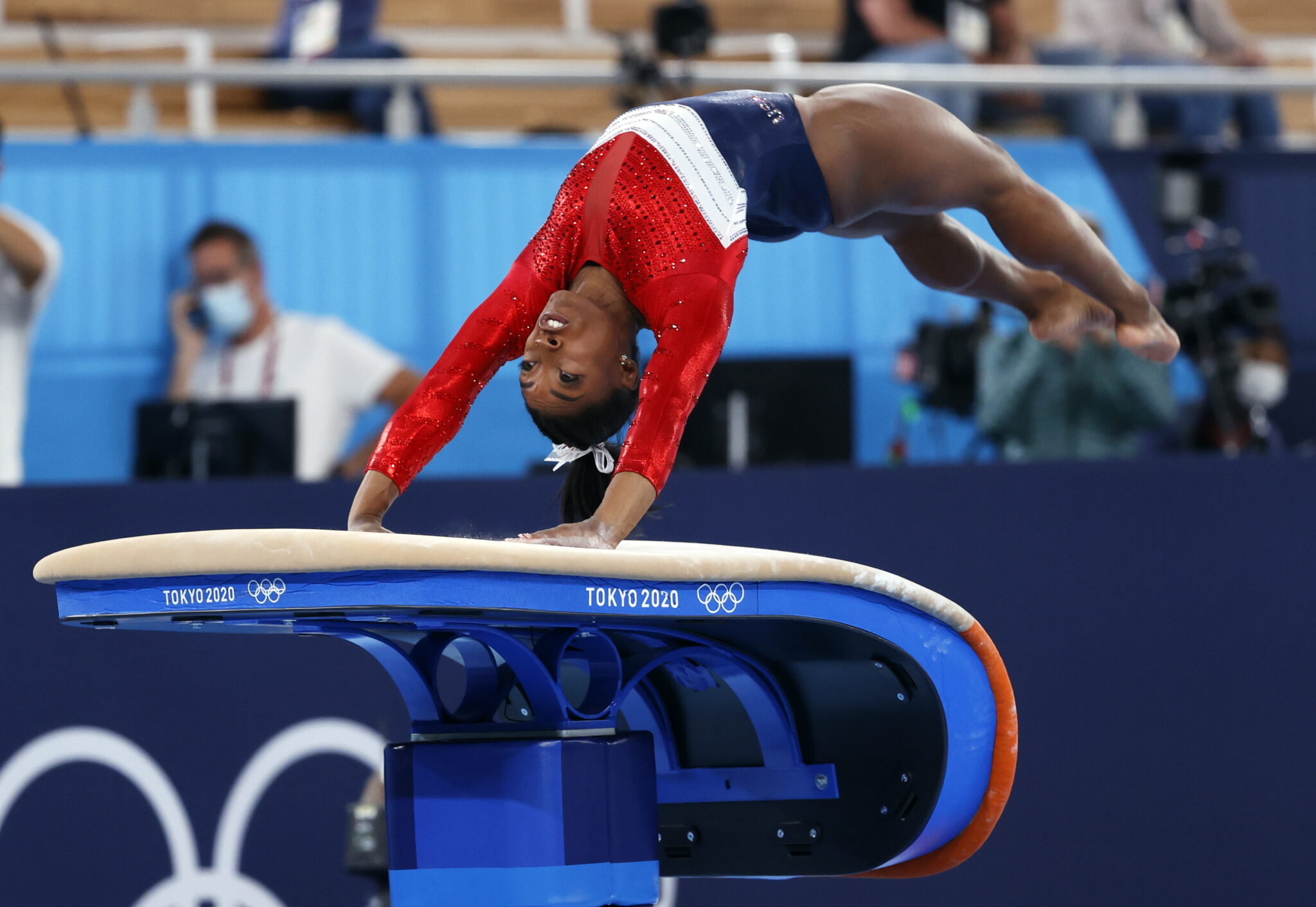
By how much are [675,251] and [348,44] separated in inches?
117

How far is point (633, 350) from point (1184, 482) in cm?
166

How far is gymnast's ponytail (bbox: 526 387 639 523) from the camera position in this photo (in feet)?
7.14

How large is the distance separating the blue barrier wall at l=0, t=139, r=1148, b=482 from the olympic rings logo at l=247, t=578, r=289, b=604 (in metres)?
2.85

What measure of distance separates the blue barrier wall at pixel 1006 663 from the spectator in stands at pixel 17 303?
78cm

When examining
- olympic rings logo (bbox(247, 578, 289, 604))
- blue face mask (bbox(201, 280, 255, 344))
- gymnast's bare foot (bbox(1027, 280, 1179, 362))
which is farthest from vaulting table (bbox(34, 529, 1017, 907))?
blue face mask (bbox(201, 280, 255, 344))

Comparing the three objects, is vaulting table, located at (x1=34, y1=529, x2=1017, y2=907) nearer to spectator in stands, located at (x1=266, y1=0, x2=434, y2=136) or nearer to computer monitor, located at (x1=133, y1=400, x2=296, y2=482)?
computer monitor, located at (x1=133, y1=400, x2=296, y2=482)

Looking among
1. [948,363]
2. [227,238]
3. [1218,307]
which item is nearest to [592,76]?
[227,238]

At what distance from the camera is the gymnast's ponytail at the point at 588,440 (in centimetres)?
218

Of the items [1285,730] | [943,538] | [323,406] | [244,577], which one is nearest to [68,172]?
[323,406]

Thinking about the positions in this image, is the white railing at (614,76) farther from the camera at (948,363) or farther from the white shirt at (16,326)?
the camera at (948,363)

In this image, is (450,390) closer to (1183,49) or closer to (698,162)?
(698,162)

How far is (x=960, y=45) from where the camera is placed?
16.0 feet

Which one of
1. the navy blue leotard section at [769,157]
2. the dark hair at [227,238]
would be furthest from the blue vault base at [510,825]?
the dark hair at [227,238]

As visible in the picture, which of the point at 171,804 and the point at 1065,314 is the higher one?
the point at 1065,314
